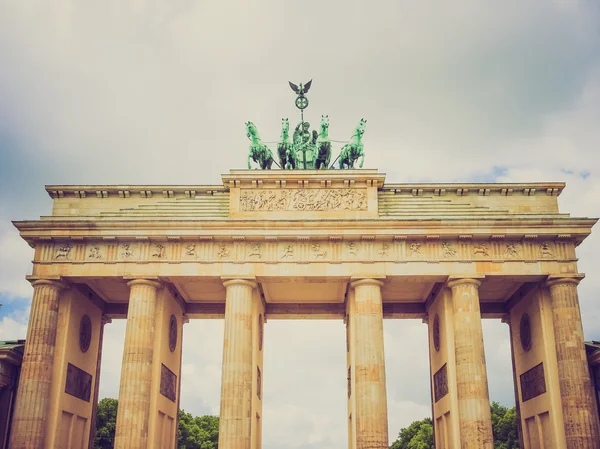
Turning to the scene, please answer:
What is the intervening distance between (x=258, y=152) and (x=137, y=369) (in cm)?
1274

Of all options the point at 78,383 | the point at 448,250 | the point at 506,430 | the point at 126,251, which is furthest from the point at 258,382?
the point at 506,430

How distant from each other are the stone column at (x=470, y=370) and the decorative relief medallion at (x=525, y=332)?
484 centimetres

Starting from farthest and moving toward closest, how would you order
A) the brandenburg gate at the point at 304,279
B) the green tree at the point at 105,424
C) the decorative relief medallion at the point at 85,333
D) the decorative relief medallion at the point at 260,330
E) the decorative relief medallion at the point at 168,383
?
1. the green tree at the point at 105,424
2. the decorative relief medallion at the point at 260,330
3. the decorative relief medallion at the point at 85,333
4. the decorative relief medallion at the point at 168,383
5. the brandenburg gate at the point at 304,279

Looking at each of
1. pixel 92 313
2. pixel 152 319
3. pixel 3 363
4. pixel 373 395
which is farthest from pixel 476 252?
pixel 3 363

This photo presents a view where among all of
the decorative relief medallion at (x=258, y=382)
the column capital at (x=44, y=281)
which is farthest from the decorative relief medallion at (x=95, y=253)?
the decorative relief medallion at (x=258, y=382)

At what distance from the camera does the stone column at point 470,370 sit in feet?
93.8

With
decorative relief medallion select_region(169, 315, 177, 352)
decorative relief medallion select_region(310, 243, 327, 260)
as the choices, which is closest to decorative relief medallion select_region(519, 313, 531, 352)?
decorative relief medallion select_region(310, 243, 327, 260)

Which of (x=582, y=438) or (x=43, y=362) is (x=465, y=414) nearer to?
(x=582, y=438)

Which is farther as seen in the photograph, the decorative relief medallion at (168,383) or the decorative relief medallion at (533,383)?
the decorative relief medallion at (168,383)

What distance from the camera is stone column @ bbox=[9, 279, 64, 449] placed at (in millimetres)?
28922

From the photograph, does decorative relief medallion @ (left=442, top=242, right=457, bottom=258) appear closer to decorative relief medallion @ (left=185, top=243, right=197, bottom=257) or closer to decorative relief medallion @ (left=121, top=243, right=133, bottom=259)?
decorative relief medallion @ (left=185, top=243, right=197, bottom=257)

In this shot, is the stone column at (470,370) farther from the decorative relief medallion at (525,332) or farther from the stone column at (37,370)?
the stone column at (37,370)

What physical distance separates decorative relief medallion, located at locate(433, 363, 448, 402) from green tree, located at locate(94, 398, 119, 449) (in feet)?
115

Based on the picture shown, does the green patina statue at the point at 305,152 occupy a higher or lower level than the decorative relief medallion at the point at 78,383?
higher
